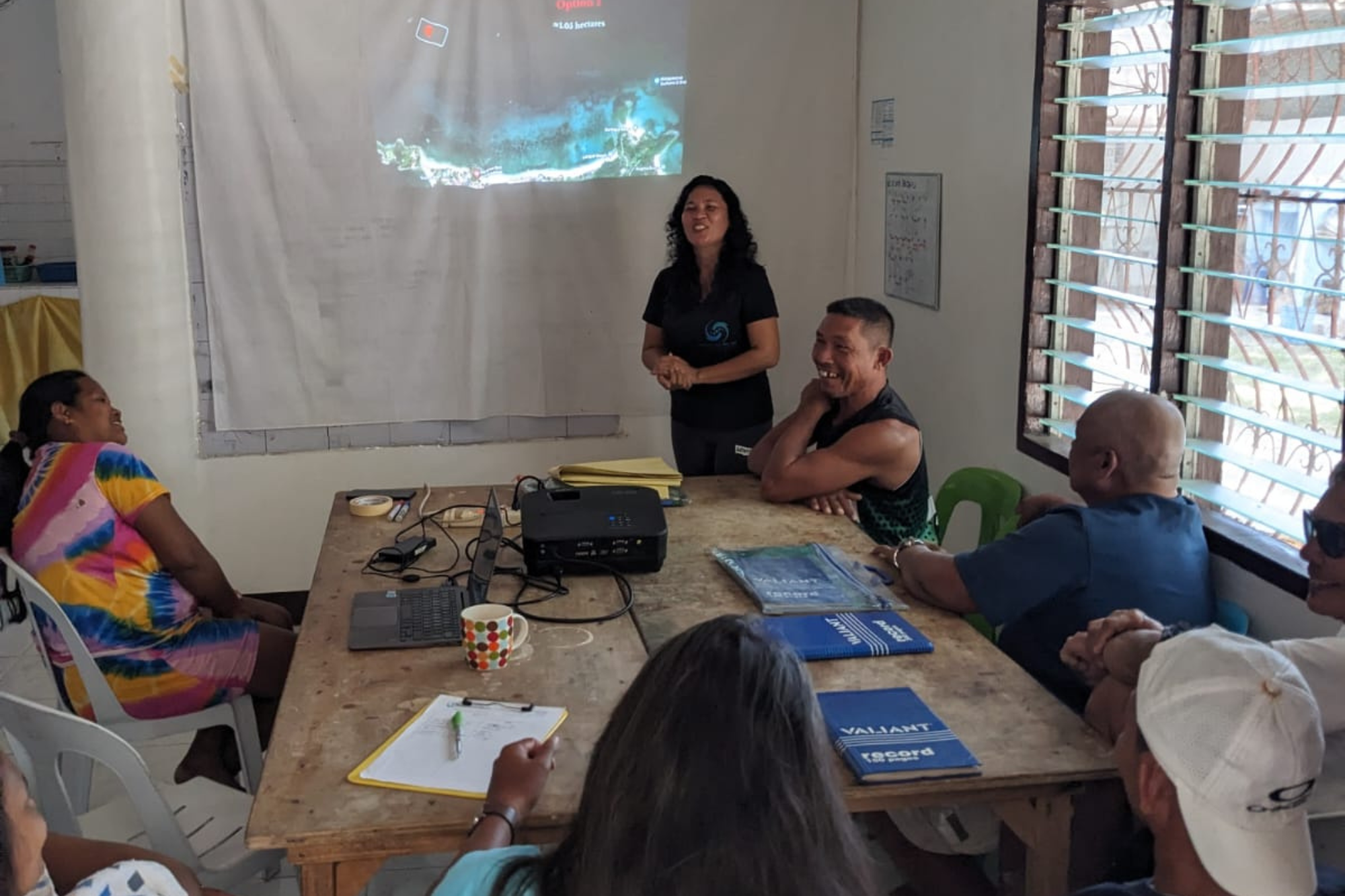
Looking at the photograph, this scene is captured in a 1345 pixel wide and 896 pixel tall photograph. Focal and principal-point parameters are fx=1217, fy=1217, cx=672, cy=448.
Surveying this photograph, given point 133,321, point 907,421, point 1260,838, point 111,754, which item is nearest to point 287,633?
point 111,754

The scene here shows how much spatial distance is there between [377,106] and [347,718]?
3.00 meters

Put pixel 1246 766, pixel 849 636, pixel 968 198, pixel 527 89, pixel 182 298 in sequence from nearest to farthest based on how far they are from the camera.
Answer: pixel 1246 766
pixel 849 636
pixel 968 198
pixel 182 298
pixel 527 89

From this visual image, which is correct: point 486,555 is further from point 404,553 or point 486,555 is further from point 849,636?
point 849,636

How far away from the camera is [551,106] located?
4449mm

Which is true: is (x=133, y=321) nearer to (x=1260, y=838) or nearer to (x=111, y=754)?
(x=111, y=754)

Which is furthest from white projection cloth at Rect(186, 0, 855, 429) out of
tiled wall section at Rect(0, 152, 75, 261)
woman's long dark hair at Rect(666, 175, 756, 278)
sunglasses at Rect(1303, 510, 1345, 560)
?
sunglasses at Rect(1303, 510, 1345, 560)

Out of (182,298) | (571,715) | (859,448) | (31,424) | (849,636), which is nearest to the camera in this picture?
(571,715)

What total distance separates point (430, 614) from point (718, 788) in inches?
48.5

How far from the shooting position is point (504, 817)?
1.54 metres

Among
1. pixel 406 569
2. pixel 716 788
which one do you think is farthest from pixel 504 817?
pixel 406 569

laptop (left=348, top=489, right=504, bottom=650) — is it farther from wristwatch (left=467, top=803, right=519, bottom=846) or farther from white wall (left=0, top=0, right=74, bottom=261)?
white wall (left=0, top=0, right=74, bottom=261)

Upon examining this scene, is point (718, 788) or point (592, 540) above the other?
point (718, 788)

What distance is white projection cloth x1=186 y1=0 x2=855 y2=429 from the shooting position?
429cm

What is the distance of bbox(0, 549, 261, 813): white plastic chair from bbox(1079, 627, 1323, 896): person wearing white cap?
180 centimetres
